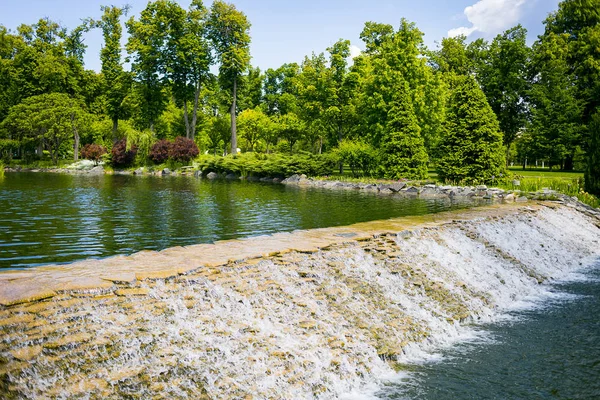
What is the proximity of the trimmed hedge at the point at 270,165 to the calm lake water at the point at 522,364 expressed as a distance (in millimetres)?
27518

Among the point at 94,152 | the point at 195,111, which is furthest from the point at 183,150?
the point at 94,152

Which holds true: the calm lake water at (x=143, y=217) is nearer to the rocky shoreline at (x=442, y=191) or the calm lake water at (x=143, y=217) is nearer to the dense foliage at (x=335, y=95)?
the rocky shoreline at (x=442, y=191)

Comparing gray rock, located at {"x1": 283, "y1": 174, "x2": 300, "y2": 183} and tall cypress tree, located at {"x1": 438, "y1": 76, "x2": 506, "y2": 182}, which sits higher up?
tall cypress tree, located at {"x1": 438, "y1": 76, "x2": 506, "y2": 182}

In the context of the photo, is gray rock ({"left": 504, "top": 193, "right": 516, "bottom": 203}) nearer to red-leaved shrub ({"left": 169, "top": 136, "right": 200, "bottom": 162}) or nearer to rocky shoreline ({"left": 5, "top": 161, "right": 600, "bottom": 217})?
rocky shoreline ({"left": 5, "top": 161, "right": 600, "bottom": 217})

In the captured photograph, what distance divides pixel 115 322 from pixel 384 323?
3960 millimetres

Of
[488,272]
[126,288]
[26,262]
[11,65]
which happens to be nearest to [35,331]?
[126,288]

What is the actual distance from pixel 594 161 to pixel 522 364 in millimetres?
16755

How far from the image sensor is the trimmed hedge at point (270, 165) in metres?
35.5

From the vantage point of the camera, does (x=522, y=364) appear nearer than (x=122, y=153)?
Yes

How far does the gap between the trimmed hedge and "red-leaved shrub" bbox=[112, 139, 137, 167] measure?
9.11 m

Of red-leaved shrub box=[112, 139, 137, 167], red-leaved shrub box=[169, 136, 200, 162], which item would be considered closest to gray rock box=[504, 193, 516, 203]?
red-leaved shrub box=[169, 136, 200, 162]

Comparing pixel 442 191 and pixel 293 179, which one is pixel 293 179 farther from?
pixel 442 191

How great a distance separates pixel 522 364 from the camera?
6234 mm

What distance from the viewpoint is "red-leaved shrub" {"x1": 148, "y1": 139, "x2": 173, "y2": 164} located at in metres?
45.1
